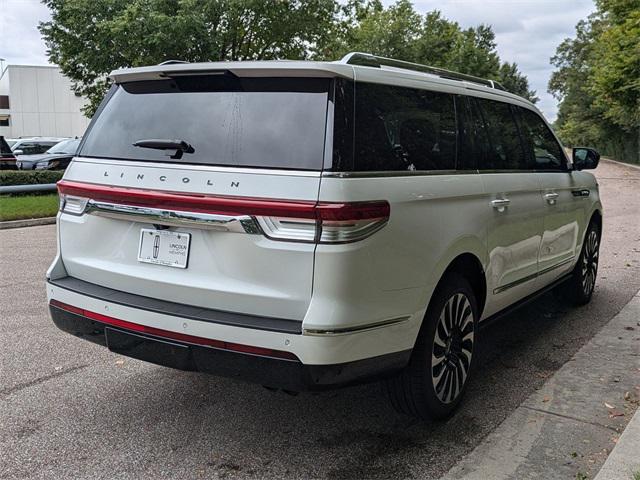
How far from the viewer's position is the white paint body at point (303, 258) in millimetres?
2795

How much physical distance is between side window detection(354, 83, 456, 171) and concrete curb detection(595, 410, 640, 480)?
1.75 meters

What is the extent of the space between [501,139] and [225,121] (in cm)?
221

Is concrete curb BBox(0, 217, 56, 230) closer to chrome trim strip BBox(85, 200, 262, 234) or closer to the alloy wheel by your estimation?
chrome trim strip BBox(85, 200, 262, 234)

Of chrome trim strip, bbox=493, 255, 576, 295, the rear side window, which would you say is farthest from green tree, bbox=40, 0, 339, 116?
chrome trim strip, bbox=493, 255, 576, 295

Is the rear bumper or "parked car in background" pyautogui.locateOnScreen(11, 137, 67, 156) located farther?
"parked car in background" pyautogui.locateOnScreen(11, 137, 67, 156)

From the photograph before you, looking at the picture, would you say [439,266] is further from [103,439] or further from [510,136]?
[103,439]

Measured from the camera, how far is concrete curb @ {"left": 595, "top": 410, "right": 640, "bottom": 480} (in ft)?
9.97

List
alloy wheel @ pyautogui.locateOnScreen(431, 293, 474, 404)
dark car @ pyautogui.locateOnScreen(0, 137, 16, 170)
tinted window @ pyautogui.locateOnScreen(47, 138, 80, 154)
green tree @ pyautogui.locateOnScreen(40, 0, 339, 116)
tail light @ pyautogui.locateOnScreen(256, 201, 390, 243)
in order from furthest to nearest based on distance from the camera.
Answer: tinted window @ pyautogui.locateOnScreen(47, 138, 80, 154), dark car @ pyautogui.locateOnScreen(0, 137, 16, 170), green tree @ pyautogui.locateOnScreen(40, 0, 339, 116), alloy wheel @ pyautogui.locateOnScreen(431, 293, 474, 404), tail light @ pyautogui.locateOnScreen(256, 201, 390, 243)

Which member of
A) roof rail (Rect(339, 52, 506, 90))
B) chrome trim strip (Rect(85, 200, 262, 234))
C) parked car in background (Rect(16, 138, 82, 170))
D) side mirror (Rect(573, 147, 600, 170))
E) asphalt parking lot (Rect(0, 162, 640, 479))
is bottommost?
parked car in background (Rect(16, 138, 82, 170))

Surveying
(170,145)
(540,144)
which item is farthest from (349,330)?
(540,144)

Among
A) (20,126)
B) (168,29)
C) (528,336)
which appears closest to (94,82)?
(168,29)

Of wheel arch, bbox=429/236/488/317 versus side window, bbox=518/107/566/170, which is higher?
side window, bbox=518/107/566/170

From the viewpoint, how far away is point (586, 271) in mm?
6430

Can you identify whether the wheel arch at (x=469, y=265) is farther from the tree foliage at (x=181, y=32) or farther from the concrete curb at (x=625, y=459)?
the tree foliage at (x=181, y=32)
